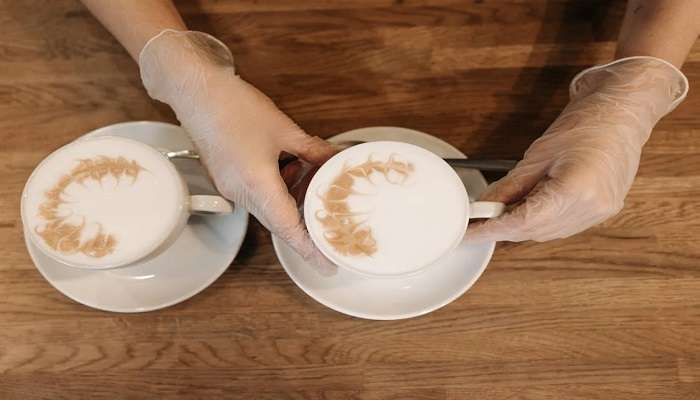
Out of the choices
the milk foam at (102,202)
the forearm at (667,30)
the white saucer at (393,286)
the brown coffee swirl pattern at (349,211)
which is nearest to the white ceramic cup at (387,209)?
the brown coffee swirl pattern at (349,211)

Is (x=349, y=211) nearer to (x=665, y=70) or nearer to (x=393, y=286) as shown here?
(x=393, y=286)

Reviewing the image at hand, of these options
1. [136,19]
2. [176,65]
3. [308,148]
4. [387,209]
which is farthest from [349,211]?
[136,19]

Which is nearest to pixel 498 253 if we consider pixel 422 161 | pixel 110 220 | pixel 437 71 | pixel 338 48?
pixel 422 161

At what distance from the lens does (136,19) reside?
0.89 metres

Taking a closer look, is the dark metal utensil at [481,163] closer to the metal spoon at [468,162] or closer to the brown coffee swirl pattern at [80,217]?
the metal spoon at [468,162]

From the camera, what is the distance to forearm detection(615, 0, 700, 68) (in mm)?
848

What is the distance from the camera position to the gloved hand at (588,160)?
0.76 m

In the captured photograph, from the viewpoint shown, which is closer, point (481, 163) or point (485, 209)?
point (485, 209)

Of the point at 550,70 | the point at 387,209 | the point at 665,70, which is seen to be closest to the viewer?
the point at 387,209

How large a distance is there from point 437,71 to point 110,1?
56 cm

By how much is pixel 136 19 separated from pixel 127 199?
0.30 meters

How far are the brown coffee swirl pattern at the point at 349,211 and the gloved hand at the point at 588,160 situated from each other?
15 cm

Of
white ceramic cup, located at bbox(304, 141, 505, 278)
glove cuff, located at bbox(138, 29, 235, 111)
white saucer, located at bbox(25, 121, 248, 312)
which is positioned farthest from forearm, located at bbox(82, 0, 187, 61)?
white ceramic cup, located at bbox(304, 141, 505, 278)

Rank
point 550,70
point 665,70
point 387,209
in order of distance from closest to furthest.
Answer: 1. point 387,209
2. point 665,70
3. point 550,70
